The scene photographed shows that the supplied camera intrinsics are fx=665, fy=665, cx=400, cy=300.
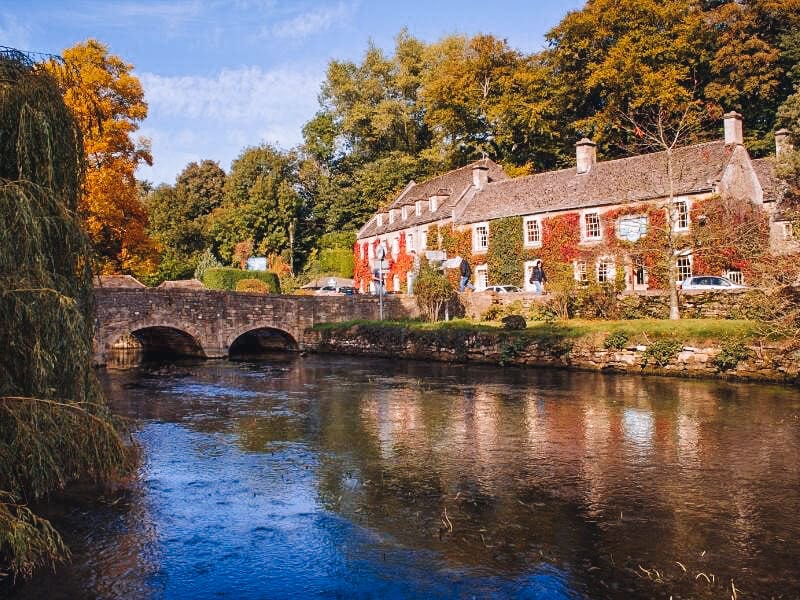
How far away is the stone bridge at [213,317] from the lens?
29.3 m

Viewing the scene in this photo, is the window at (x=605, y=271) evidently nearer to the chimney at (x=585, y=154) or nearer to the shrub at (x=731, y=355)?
the chimney at (x=585, y=154)

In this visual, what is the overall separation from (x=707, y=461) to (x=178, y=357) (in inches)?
1137

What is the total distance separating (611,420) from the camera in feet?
52.0

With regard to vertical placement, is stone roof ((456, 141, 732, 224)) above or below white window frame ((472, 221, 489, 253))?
above

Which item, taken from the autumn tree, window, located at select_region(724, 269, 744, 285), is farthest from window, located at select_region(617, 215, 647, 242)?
the autumn tree

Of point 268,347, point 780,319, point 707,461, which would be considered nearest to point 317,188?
point 268,347

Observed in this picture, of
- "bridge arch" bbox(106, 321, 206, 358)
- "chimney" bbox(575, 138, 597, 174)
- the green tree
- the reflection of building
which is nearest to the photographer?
"bridge arch" bbox(106, 321, 206, 358)

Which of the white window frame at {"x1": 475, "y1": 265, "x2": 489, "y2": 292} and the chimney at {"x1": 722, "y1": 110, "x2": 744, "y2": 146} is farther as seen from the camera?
the white window frame at {"x1": 475, "y1": 265, "x2": 489, "y2": 292}

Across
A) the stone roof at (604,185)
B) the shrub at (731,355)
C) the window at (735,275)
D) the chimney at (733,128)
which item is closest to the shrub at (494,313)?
the stone roof at (604,185)

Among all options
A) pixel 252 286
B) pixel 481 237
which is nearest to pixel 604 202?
pixel 481 237

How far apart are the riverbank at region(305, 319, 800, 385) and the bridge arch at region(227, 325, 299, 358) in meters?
5.99

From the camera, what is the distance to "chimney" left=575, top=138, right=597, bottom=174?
41.0 m

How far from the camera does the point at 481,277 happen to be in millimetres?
44312

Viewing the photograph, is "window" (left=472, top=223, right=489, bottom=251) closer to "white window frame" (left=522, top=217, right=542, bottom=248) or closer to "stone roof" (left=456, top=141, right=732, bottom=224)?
"stone roof" (left=456, top=141, right=732, bottom=224)
